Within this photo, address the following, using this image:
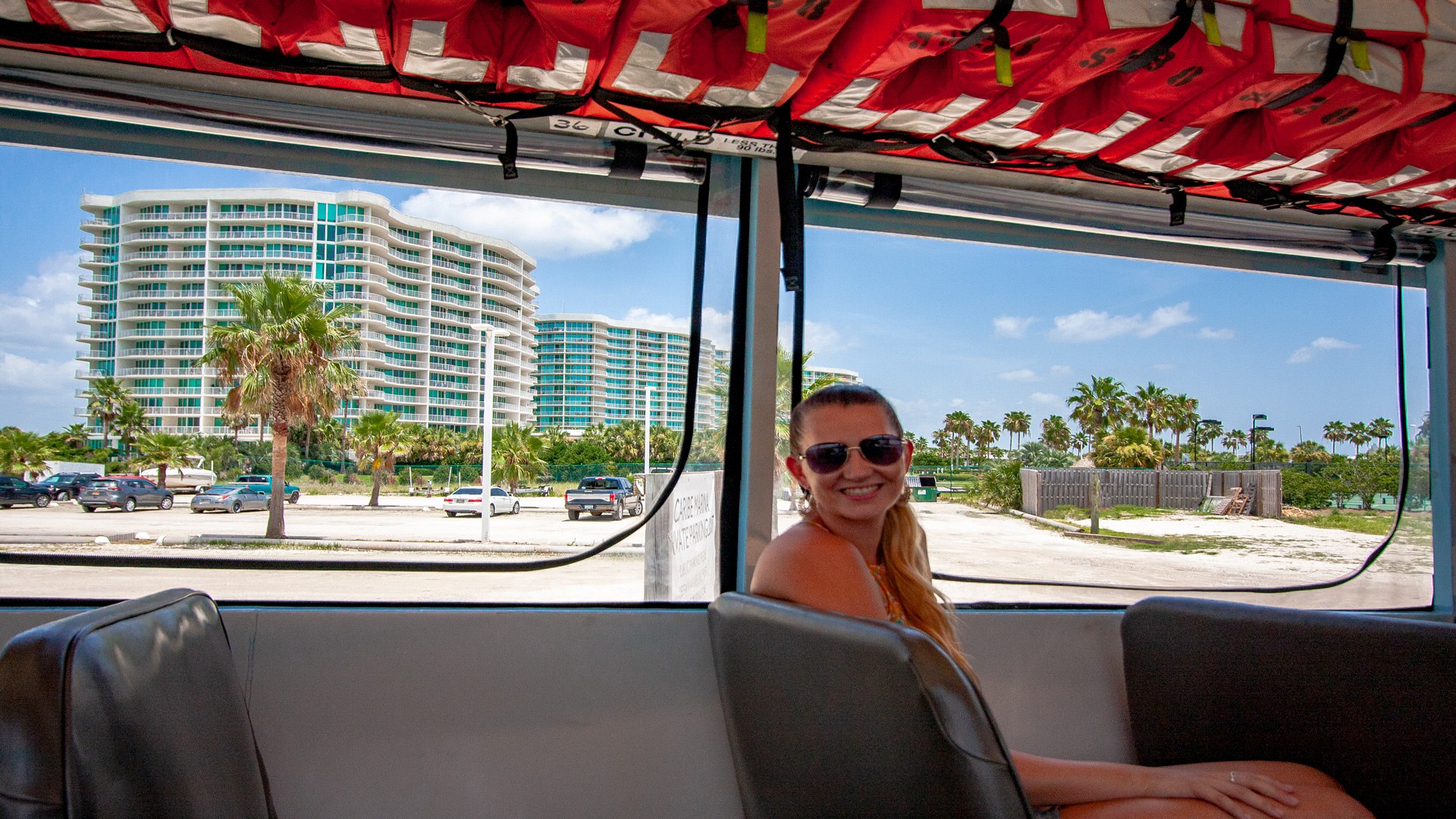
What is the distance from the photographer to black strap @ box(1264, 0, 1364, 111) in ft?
5.41

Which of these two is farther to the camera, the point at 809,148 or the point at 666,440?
the point at 666,440

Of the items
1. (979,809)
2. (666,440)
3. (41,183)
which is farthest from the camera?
(666,440)

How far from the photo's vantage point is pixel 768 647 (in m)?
1.24

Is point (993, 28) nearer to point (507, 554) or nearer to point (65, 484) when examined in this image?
point (507, 554)

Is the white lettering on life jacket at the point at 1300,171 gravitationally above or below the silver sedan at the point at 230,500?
above

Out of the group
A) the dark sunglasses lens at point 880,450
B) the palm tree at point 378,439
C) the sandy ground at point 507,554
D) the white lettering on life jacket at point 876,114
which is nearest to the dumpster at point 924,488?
the sandy ground at point 507,554

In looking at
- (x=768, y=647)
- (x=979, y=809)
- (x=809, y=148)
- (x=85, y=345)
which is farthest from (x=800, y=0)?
(x=85, y=345)

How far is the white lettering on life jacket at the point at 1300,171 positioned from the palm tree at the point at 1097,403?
79cm

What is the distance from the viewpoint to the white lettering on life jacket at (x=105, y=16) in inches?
62.5

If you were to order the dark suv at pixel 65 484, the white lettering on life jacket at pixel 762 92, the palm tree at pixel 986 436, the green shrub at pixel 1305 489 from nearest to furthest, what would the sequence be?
the white lettering on life jacket at pixel 762 92 → the dark suv at pixel 65 484 → the palm tree at pixel 986 436 → the green shrub at pixel 1305 489

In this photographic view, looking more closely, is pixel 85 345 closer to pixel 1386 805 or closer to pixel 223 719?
pixel 223 719

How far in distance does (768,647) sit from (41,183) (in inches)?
85.4

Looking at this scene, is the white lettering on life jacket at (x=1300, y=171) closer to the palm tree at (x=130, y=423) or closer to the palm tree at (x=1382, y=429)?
the palm tree at (x=1382, y=429)

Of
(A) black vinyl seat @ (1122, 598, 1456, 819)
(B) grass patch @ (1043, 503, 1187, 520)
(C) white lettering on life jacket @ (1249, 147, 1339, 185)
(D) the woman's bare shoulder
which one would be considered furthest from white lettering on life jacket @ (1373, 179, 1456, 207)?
(D) the woman's bare shoulder
